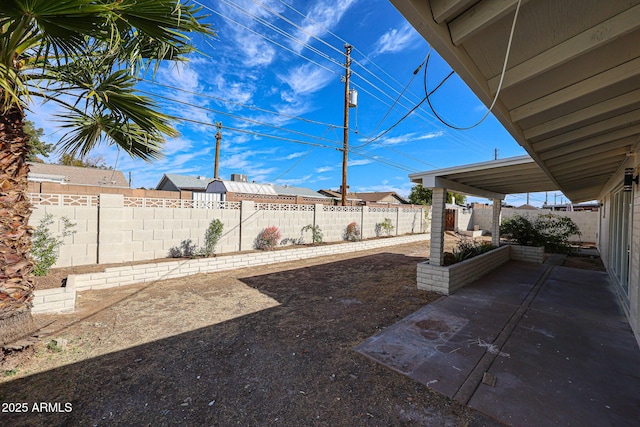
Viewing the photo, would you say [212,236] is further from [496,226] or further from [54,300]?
[496,226]

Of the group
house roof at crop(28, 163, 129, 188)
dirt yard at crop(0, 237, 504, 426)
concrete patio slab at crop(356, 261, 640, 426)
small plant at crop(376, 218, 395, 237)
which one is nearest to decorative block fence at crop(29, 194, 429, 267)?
dirt yard at crop(0, 237, 504, 426)

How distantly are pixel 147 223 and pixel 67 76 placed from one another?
12.7 ft

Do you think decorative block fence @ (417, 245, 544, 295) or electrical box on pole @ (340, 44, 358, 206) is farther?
electrical box on pole @ (340, 44, 358, 206)

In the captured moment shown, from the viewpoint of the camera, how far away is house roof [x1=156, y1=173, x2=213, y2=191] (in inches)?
925

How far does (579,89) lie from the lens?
7.40 feet

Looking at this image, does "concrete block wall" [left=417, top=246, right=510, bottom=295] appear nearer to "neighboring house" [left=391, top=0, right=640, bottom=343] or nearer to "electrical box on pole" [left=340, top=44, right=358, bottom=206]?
"neighboring house" [left=391, top=0, right=640, bottom=343]

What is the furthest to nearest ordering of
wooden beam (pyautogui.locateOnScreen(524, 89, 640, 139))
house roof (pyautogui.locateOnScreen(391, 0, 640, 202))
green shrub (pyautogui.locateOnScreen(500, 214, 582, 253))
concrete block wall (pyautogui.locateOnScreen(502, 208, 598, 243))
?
concrete block wall (pyautogui.locateOnScreen(502, 208, 598, 243)) → green shrub (pyautogui.locateOnScreen(500, 214, 582, 253)) → wooden beam (pyautogui.locateOnScreen(524, 89, 640, 139)) → house roof (pyautogui.locateOnScreen(391, 0, 640, 202))

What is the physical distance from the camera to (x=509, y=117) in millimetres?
2639

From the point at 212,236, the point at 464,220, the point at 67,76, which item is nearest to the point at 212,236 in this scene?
the point at 212,236

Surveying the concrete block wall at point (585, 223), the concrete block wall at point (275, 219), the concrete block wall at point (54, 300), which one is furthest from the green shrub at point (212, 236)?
the concrete block wall at point (585, 223)

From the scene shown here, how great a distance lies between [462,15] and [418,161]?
2331 cm

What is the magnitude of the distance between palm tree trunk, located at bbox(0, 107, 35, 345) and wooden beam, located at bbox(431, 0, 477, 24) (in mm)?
4269

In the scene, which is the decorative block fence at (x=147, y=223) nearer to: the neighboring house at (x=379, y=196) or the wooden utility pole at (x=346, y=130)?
the wooden utility pole at (x=346, y=130)

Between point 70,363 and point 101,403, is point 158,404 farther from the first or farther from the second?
point 70,363
